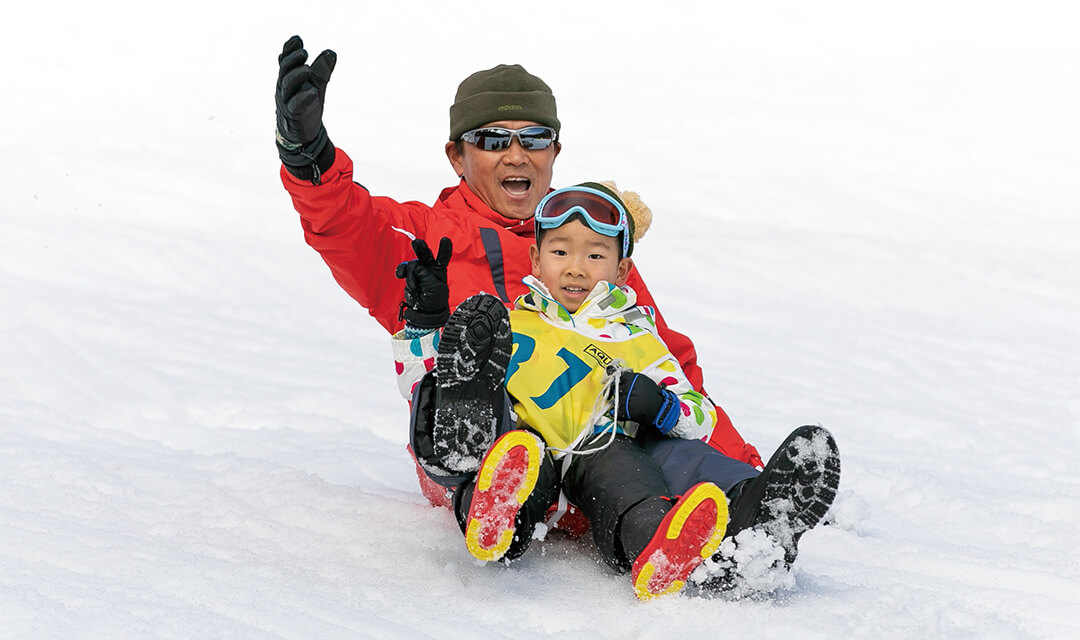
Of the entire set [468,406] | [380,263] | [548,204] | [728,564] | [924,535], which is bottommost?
[924,535]

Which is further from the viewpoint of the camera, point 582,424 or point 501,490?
point 582,424

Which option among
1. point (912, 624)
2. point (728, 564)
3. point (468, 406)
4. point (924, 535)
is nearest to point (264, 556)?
point (468, 406)

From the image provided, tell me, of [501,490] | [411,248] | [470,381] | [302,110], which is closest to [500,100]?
[411,248]

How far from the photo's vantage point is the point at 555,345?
2643 millimetres

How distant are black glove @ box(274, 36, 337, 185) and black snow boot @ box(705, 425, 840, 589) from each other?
4.14 ft

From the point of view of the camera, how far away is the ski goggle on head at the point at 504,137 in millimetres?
3367

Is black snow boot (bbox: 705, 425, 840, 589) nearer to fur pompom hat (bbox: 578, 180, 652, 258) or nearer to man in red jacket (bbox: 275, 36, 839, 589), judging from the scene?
man in red jacket (bbox: 275, 36, 839, 589)

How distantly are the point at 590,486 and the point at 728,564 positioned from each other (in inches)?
16.0

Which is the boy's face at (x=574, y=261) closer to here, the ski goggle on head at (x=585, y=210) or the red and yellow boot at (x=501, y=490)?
the ski goggle on head at (x=585, y=210)

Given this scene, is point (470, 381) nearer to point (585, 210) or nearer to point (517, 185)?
point (585, 210)

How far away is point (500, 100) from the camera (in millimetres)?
3391

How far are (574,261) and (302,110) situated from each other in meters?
0.80

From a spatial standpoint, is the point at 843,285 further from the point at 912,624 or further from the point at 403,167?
the point at 912,624

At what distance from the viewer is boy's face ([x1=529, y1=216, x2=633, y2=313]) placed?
2863mm
